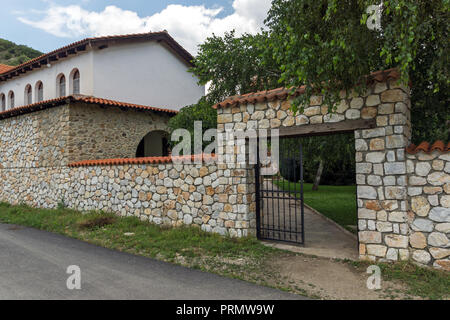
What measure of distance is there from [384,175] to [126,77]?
12.7 m

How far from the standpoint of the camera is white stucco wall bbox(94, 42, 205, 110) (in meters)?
13.8

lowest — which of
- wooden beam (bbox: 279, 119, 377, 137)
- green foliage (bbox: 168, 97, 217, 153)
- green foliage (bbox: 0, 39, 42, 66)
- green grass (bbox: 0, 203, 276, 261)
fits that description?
green grass (bbox: 0, 203, 276, 261)

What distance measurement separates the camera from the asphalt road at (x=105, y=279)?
169 inches

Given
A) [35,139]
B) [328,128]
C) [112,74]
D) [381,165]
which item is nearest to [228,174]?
[328,128]

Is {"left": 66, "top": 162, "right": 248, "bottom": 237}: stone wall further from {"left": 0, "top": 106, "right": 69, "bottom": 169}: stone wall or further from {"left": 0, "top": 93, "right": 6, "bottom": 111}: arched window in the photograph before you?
{"left": 0, "top": 93, "right": 6, "bottom": 111}: arched window

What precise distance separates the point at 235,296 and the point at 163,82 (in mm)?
14017

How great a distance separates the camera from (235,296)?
4250mm

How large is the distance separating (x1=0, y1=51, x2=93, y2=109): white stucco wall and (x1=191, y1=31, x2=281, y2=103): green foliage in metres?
5.28

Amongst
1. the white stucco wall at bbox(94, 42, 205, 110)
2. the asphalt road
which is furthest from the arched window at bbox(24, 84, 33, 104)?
the asphalt road

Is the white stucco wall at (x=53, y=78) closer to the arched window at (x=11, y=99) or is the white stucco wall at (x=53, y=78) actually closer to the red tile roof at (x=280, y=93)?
the arched window at (x=11, y=99)
